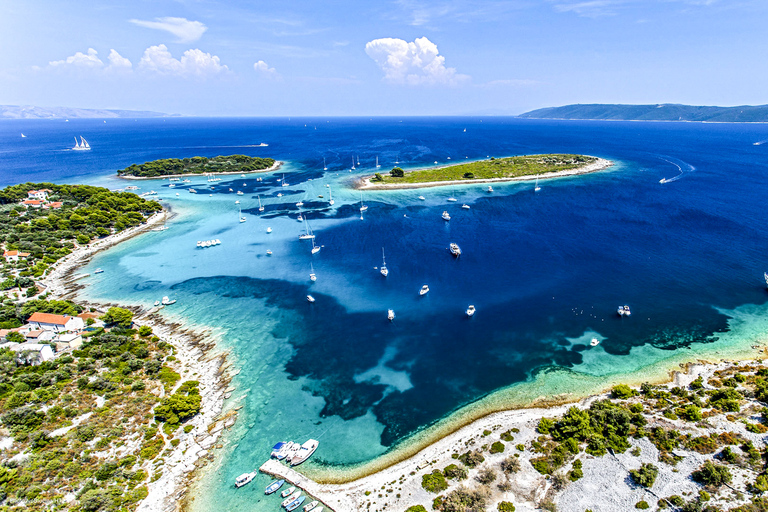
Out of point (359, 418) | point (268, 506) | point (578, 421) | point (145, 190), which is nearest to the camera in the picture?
point (268, 506)

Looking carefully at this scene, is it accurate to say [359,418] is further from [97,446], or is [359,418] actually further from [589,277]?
[589,277]

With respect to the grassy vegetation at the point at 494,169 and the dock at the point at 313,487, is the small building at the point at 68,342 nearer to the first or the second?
the dock at the point at 313,487

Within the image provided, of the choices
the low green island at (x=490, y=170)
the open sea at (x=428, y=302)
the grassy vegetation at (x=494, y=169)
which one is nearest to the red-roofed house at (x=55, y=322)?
the open sea at (x=428, y=302)

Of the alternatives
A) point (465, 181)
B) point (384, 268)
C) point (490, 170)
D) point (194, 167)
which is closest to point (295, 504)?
point (384, 268)

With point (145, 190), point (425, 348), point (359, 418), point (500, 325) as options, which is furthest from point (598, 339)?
point (145, 190)

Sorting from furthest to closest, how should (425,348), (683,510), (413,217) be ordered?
(413,217), (425,348), (683,510)

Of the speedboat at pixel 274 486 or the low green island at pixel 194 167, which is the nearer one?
the speedboat at pixel 274 486
